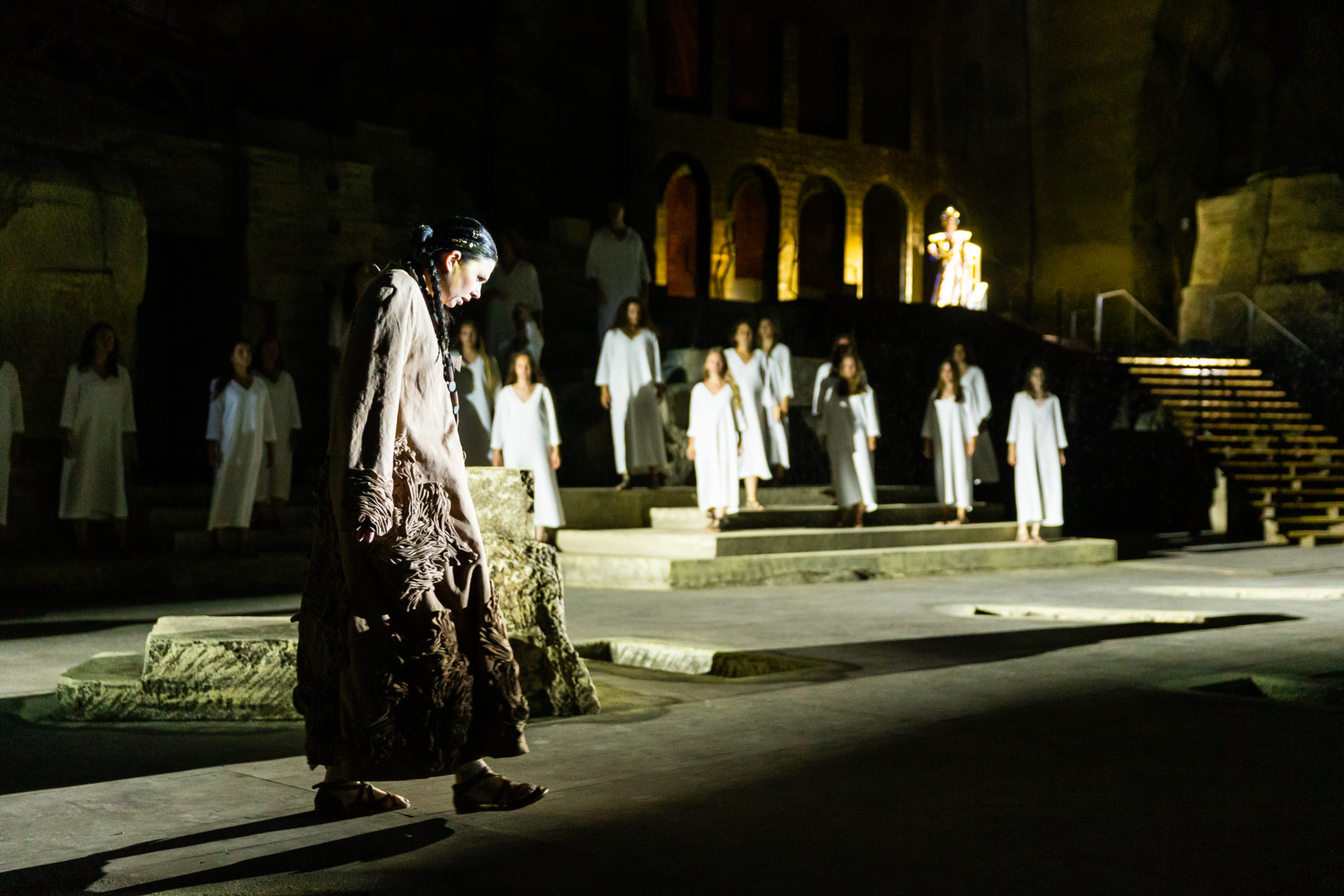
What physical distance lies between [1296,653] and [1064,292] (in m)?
22.3

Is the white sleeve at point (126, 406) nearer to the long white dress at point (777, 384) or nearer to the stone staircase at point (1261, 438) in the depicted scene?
the long white dress at point (777, 384)

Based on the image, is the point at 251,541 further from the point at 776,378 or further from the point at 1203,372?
the point at 1203,372

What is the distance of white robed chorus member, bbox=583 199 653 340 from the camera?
13.9m

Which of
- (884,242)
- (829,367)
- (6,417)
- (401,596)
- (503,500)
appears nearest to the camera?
(401,596)

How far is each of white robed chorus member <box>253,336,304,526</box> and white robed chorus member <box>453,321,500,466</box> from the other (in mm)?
1434

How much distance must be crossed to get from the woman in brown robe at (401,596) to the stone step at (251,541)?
6.99 meters

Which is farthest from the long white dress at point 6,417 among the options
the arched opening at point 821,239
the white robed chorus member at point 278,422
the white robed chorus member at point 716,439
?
the arched opening at point 821,239

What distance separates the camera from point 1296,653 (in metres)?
7.32

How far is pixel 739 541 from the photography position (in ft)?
38.3

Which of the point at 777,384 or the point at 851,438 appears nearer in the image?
the point at 851,438

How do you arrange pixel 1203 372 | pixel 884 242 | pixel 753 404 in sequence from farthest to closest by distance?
pixel 884 242 → pixel 1203 372 → pixel 753 404

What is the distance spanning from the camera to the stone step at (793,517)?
12.6 m

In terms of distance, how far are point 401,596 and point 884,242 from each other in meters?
27.6

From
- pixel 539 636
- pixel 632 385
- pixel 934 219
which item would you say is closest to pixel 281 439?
pixel 632 385
